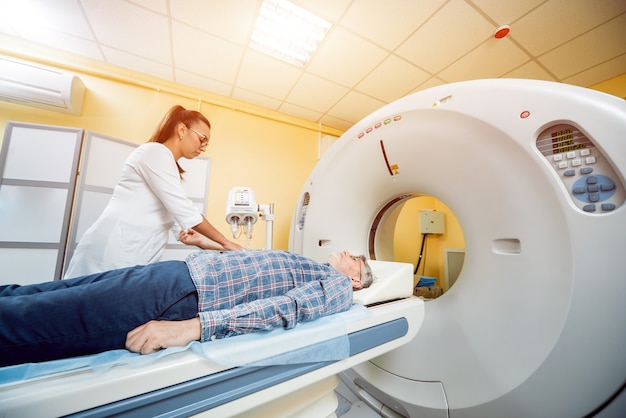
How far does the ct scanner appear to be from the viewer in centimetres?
64

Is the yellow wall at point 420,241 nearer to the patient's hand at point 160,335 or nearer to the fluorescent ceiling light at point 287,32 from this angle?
the fluorescent ceiling light at point 287,32

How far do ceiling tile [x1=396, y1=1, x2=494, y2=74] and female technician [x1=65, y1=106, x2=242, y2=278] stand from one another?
1.84 meters

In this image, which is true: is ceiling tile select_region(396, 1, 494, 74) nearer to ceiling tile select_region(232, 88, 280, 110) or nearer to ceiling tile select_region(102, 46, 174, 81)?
ceiling tile select_region(232, 88, 280, 110)

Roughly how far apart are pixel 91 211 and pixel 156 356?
177 cm

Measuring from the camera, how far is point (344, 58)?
191 centimetres

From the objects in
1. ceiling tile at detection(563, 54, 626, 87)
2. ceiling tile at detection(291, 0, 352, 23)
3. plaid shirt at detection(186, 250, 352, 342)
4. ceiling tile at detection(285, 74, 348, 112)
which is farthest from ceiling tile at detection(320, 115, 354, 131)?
plaid shirt at detection(186, 250, 352, 342)

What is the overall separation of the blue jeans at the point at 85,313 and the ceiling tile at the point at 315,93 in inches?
80.5

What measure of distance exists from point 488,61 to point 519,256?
1899 mm

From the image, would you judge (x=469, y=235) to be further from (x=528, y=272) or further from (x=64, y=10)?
(x=64, y=10)

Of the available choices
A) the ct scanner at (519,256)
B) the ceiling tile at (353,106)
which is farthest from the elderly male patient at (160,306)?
the ceiling tile at (353,106)

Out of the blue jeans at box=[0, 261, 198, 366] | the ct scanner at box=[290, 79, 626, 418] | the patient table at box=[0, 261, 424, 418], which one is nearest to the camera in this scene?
the patient table at box=[0, 261, 424, 418]

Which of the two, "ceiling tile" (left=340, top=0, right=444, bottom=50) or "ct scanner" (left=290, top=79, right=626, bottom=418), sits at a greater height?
"ceiling tile" (left=340, top=0, right=444, bottom=50)

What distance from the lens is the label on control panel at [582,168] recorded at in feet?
2.15

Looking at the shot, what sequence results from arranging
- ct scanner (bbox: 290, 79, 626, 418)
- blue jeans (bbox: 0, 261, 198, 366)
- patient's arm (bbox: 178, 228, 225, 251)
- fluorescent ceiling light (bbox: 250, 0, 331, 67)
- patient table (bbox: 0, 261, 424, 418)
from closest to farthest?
patient table (bbox: 0, 261, 424, 418)
blue jeans (bbox: 0, 261, 198, 366)
ct scanner (bbox: 290, 79, 626, 418)
patient's arm (bbox: 178, 228, 225, 251)
fluorescent ceiling light (bbox: 250, 0, 331, 67)
